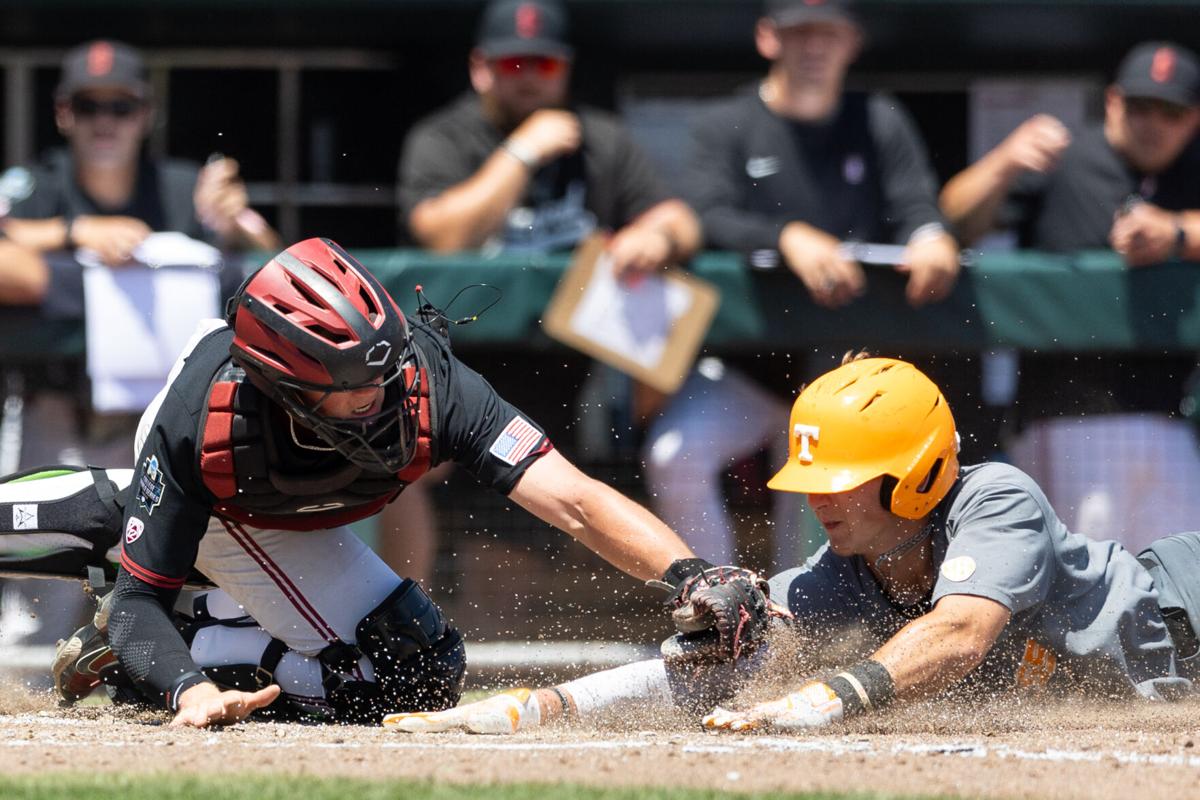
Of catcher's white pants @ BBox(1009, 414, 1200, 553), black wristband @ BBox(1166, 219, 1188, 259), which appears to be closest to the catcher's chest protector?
catcher's white pants @ BBox(1009, 414, 1200, 553)

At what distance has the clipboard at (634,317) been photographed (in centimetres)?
723

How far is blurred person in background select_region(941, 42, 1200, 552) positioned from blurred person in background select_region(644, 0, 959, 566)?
17.2 inches

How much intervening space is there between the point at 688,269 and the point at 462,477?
1.25 meters

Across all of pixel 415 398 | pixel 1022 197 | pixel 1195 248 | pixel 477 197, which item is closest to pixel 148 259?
pixel 477 197

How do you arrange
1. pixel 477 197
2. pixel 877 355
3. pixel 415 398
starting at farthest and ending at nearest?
pixel 477 197 → pixel 877 355 → pixel 415 398

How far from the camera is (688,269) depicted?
287 inches

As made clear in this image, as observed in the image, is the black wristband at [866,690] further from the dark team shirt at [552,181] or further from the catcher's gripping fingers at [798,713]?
the dark team shirt at [552,181]

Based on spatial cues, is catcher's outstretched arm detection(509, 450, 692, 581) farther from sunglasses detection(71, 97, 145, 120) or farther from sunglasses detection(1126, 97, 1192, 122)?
sunglasses detection(1126, 97, 1192, 122)

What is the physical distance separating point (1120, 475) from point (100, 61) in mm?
4663

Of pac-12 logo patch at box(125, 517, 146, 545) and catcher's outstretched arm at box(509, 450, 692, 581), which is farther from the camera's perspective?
catcher's outstretched arm at box(509, 450, 692, 581)

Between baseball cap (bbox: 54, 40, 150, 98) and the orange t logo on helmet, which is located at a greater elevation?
baseball cap (bbox: 54, 40, 150, 98)

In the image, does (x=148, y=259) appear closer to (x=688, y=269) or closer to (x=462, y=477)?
(x=462, y=477)

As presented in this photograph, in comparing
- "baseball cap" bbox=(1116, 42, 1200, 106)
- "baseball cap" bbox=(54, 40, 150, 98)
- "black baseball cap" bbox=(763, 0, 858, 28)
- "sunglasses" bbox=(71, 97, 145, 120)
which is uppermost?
"black baseball cap" bbox=(763, 0, 858, 28)

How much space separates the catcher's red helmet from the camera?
4.75m
